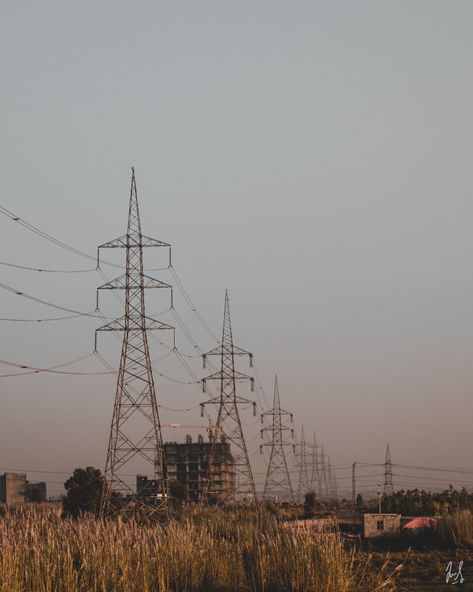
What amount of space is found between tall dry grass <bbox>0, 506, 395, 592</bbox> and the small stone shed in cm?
2734

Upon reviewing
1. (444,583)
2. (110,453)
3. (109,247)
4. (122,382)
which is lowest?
(444,583)

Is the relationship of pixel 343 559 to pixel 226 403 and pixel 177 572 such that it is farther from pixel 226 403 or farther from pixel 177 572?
pixel 226 403

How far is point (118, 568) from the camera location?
981 inches

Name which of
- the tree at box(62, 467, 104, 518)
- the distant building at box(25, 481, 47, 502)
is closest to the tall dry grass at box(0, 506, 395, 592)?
the tree at box(62, 467, 104, 518)

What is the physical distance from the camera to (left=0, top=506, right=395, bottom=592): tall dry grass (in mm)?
23141

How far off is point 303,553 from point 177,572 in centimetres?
382

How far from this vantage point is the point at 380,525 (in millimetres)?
55250

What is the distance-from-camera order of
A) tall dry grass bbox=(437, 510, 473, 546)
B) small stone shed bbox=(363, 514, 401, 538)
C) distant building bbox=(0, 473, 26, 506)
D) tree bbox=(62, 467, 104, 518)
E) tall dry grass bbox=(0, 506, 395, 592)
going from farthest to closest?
distant building bbox=(0, 473, 26, 506) → tree bbox=(62, 467, 104, 518) → small stone shed bbox=(363, 514, 401, 538) → tall dry grass bbox=(437, 510, 473, 546) → tall dry grass bbox=(0, 506, 395, 592)

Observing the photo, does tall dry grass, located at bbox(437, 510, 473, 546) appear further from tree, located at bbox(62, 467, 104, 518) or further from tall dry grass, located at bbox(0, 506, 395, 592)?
tree, located at bbox(62, 467, 104, 518)

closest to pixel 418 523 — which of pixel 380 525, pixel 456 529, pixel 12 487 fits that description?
pixel 380 525

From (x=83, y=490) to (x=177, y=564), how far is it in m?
38.4

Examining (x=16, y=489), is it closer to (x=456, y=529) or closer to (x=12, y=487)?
(x=12, y=487)

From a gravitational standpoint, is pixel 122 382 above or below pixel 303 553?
above

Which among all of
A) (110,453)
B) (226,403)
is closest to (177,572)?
(110,453)
